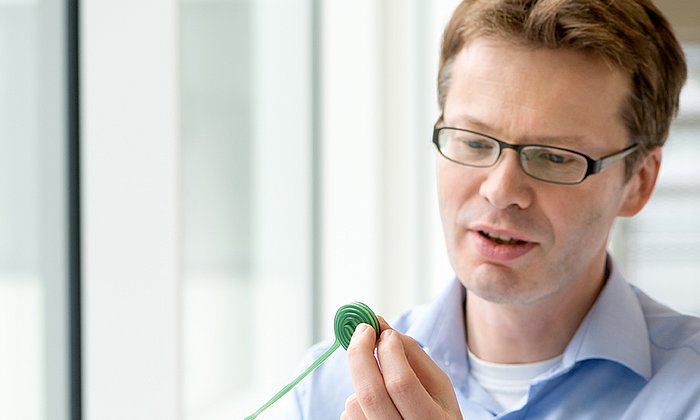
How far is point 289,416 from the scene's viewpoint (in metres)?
1.55

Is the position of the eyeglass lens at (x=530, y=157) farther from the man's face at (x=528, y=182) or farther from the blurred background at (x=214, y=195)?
the blurred background at (x=214, y=195)

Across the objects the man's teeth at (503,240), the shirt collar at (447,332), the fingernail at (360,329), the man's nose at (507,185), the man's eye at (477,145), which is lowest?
the shirt collar at (447,332)

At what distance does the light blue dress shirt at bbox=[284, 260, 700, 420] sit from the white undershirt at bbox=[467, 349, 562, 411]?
2 centimetres

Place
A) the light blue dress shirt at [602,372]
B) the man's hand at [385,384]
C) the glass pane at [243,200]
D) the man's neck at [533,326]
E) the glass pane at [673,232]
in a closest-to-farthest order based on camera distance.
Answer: the man's hand at [385,384] < the light blue dress shirt at [602,372] < the man's neck at [533,326] < the glass pane at [243,200] < the glass pane at [673,232]

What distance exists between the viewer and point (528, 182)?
143cm

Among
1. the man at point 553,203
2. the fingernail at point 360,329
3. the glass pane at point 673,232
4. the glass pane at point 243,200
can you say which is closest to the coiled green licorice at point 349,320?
the fingernail at point 360,329

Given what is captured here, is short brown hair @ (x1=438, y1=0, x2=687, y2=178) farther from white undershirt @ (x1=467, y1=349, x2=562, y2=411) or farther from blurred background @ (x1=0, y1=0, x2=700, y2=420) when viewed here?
blurred background @ (x1=0, y1=0, x2=700, y2=420)

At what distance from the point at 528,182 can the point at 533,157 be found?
0.04m

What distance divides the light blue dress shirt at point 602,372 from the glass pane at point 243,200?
Result: 614mm

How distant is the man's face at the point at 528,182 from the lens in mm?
1426

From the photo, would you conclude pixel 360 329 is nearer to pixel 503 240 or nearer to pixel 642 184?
A: pixel 503 240

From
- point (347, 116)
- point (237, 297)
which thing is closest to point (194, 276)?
point (237, 297)

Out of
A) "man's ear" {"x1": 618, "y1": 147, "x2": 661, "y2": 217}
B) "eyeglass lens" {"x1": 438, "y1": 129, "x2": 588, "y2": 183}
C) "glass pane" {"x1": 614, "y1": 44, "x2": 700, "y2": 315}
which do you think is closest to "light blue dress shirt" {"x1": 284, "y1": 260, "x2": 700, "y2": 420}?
"man's ear" {"x1": 618, "y1": 147, "x2": 661, "y2": 217}

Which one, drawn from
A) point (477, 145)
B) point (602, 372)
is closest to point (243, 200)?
point (477, 145)
